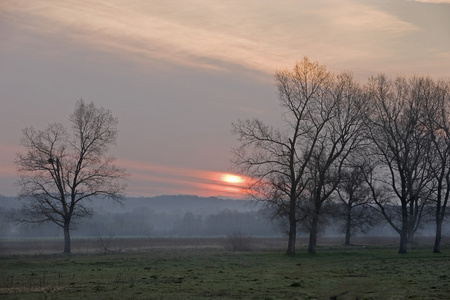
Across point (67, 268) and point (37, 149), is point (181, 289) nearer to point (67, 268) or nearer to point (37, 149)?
point (67, 268)

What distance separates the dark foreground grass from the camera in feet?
76.7

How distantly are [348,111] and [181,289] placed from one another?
110 ft

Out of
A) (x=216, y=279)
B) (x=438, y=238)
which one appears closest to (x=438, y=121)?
(x=438, y=238)

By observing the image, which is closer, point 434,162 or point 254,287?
point 254,287

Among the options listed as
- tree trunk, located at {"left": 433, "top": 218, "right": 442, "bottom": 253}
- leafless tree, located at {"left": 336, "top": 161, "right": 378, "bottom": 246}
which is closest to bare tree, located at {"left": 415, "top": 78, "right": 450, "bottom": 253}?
tree trunk, located at {"left": 433, "top": 218, "right": 442, "bottom": 253}

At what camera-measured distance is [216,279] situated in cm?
2936

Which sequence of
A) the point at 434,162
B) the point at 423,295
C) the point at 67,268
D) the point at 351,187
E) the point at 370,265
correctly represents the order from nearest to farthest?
the point at 423,295, the point at 67,268, the point at 370,265, the point at 434,162, the point at 351,187

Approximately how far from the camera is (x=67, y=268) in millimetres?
36031

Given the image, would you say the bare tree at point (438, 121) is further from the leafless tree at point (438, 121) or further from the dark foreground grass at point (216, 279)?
the dark foreground grass at point (216, 279)

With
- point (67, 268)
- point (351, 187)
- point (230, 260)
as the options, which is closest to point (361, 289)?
point (230, 260)

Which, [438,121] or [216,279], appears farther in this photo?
[438,121]

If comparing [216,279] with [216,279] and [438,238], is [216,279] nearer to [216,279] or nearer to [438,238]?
[216,279]

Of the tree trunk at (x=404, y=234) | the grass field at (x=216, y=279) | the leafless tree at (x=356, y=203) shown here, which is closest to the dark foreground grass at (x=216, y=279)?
the grass field at (x=216, y=279)

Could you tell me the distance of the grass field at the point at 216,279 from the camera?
23.4 m
